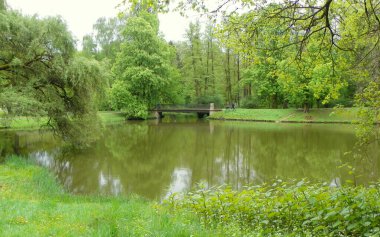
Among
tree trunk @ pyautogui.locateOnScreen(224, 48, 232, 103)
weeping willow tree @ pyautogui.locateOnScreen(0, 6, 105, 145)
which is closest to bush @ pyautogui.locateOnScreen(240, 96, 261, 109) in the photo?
tree trunk @ pyautogui.locateOnScreen(224, 48, 232, 103)

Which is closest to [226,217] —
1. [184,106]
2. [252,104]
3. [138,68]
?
[138,68]

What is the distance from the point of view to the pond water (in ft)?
36.5

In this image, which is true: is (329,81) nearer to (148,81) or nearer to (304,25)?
(304,25)

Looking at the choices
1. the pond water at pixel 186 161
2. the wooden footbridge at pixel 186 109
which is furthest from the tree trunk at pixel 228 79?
the pond water at pixel 186 161

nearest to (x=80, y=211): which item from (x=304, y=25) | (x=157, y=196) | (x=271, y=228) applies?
(x=271, y=228)

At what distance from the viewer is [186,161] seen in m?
14.9

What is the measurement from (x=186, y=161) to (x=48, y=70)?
7259 millimetres

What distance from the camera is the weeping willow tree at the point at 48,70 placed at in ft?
44.0

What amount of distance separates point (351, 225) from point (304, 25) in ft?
11.0

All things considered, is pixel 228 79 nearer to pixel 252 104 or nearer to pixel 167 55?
pixel 252 104

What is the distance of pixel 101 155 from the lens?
16.1 metres

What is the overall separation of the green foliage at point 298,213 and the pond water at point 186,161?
8.55 feet

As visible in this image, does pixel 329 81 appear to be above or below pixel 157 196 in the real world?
above

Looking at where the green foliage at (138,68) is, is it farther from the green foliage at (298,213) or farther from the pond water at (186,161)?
the green foliage at (298,213)
